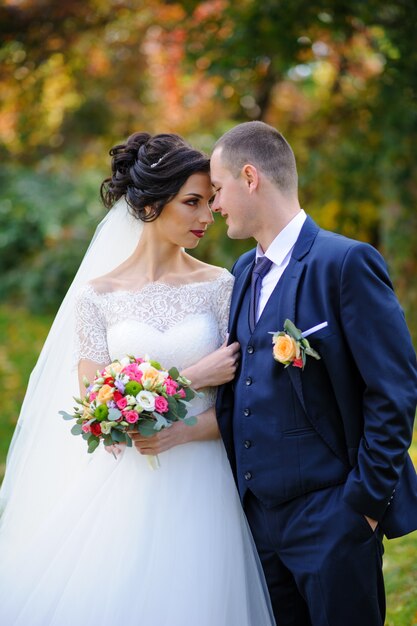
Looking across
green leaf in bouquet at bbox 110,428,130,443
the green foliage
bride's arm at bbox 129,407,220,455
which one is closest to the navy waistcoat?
bride's arm at bbox 129,407,220,455

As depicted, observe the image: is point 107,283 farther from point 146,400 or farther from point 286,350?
point 286,350

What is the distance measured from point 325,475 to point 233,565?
653 mm

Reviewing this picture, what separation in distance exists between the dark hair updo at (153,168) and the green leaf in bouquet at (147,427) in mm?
1028

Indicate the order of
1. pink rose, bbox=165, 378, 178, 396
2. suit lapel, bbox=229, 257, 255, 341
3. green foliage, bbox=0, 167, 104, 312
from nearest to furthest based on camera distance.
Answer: pink rose, bbox=165, 378, 178, 396 → suit lapel, bbox=229, 257, 255, 341 → green foliage, bbox=0, 167, 104, 312

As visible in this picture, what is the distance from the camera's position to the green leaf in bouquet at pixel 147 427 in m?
2.86

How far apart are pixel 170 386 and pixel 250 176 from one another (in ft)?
2.88

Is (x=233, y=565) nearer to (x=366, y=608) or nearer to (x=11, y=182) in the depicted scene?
(x=366, y=608)

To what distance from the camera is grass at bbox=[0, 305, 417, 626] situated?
14.3 feet

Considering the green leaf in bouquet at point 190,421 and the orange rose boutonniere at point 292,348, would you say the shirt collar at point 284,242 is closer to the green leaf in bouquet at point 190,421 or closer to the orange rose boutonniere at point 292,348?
the orange rose boutonniere at point 292,348

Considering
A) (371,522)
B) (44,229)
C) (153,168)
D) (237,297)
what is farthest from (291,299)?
(44,229)

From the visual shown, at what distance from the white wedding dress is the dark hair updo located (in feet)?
1.25

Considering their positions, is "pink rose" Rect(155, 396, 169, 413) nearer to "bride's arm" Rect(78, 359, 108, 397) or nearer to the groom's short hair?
"bride's arm" Rect(78, 359, 108, 397)

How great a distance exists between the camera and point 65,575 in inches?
126

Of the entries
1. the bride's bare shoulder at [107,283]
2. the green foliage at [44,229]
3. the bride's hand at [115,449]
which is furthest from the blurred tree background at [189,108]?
the bride's bare shoulder at [107,283]
